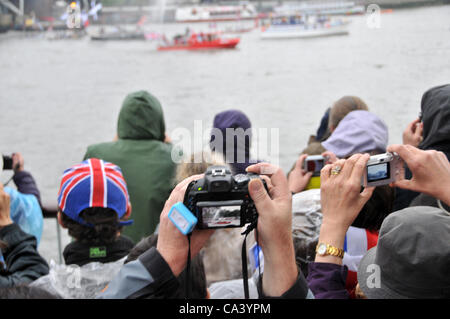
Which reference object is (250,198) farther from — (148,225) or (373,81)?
(373,81)

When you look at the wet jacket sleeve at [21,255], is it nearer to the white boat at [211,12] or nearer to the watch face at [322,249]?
the watch face at [322,249]

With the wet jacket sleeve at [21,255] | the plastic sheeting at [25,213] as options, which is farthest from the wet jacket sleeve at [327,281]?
the plastic sheeting at [25,213]

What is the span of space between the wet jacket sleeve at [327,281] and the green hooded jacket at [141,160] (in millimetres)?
805

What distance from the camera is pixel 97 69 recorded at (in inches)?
1038

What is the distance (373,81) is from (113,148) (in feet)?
49.1

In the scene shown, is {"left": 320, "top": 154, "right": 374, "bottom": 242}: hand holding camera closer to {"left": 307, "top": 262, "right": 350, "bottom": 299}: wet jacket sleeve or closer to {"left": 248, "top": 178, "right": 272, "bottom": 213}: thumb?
{"left": 307, "top": 262, "right": 350, "bottom": 299}: wet jacket sleeve

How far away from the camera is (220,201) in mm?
809

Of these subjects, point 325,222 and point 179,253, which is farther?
point 325,222

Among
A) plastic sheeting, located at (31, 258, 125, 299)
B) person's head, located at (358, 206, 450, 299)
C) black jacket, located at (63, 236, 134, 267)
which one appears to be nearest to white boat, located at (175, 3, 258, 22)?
black jacket, located at (63, 236, 134, 267)

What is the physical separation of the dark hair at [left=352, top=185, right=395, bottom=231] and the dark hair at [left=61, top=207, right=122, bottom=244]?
651mm

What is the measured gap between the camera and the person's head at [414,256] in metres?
0.93

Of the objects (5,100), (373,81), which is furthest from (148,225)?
(5,100)

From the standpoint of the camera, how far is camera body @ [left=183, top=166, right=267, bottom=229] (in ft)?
2.63

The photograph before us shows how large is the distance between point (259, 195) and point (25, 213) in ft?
4.42
